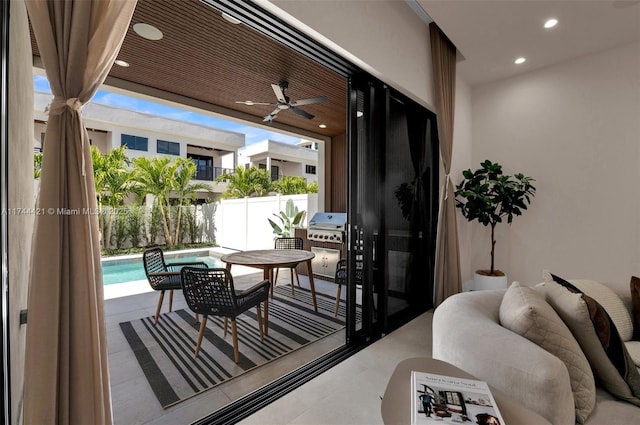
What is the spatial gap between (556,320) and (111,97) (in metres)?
11.5

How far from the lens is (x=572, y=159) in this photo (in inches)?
133

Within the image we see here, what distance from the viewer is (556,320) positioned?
1215 mm

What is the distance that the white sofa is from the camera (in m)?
0.98

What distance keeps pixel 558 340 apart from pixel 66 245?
185 centimetres

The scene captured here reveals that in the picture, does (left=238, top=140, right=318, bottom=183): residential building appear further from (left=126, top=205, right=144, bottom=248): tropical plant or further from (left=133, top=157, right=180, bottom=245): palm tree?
(left=126, top=205, right=144, bottom=248): tropical plant

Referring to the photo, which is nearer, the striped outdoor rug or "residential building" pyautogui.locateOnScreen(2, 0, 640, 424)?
the striped outdoor rug

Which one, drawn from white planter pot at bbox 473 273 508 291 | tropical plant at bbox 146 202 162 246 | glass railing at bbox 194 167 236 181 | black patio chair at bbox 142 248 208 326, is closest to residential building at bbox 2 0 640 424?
white planter pot at bbox 473 273 508 291

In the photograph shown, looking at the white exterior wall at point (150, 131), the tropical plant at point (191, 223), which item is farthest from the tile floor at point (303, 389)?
the white exterior wall at point (150, 131)

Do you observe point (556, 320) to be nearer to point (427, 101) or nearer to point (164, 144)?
point (427, 101)

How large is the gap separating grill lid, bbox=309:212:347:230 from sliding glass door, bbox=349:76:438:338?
1597 millimetres

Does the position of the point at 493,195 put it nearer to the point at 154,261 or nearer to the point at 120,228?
the point at 154,261

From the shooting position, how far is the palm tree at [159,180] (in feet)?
26.9

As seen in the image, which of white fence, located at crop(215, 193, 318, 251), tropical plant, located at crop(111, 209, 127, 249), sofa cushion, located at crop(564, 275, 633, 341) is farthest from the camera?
tropical plant, located at crop(111, 209, 127, 249)

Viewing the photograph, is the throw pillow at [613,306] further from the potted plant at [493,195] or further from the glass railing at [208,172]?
the glass railing at [208,172]
